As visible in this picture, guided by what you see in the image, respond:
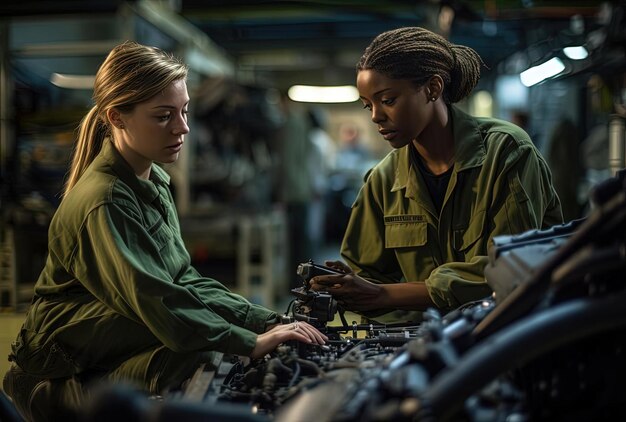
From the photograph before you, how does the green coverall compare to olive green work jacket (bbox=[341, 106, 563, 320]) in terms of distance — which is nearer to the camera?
the green coverall

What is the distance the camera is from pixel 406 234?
7.60 ft

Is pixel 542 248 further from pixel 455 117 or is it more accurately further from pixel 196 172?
pixel 196 172

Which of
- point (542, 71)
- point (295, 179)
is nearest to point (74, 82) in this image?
point (295, 179)

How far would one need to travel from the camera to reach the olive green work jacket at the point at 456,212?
82.0 inches

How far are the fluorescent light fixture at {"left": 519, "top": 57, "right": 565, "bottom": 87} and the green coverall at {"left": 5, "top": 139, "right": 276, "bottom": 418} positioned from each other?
160 inches

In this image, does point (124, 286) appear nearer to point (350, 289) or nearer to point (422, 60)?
point (350, 289)

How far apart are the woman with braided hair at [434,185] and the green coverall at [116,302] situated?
0.43 m

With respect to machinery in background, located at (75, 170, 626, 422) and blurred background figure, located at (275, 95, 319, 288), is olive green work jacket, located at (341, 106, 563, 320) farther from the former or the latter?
blurred background figure, located at (275, 95, 319, 288)

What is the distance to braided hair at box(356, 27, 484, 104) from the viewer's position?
6.87 ft

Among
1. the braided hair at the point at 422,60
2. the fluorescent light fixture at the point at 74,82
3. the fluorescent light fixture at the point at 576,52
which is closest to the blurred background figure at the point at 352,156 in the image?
the fluorescent light fixture at the point at 74,82

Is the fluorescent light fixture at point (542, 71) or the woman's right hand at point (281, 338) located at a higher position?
the fluorescent light fixture at point (542, 71)

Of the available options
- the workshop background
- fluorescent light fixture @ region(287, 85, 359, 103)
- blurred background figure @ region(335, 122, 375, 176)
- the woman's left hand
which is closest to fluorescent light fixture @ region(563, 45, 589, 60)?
the workshop background

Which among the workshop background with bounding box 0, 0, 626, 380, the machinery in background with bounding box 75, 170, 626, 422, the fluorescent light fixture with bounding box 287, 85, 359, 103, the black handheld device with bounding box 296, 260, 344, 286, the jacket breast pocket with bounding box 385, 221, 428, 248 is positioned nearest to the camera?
the machinery in background with bounding box 75, 170, 626, 422

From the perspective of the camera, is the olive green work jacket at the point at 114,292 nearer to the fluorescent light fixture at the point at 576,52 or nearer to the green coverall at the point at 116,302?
the green coverall at the point at 116,302
